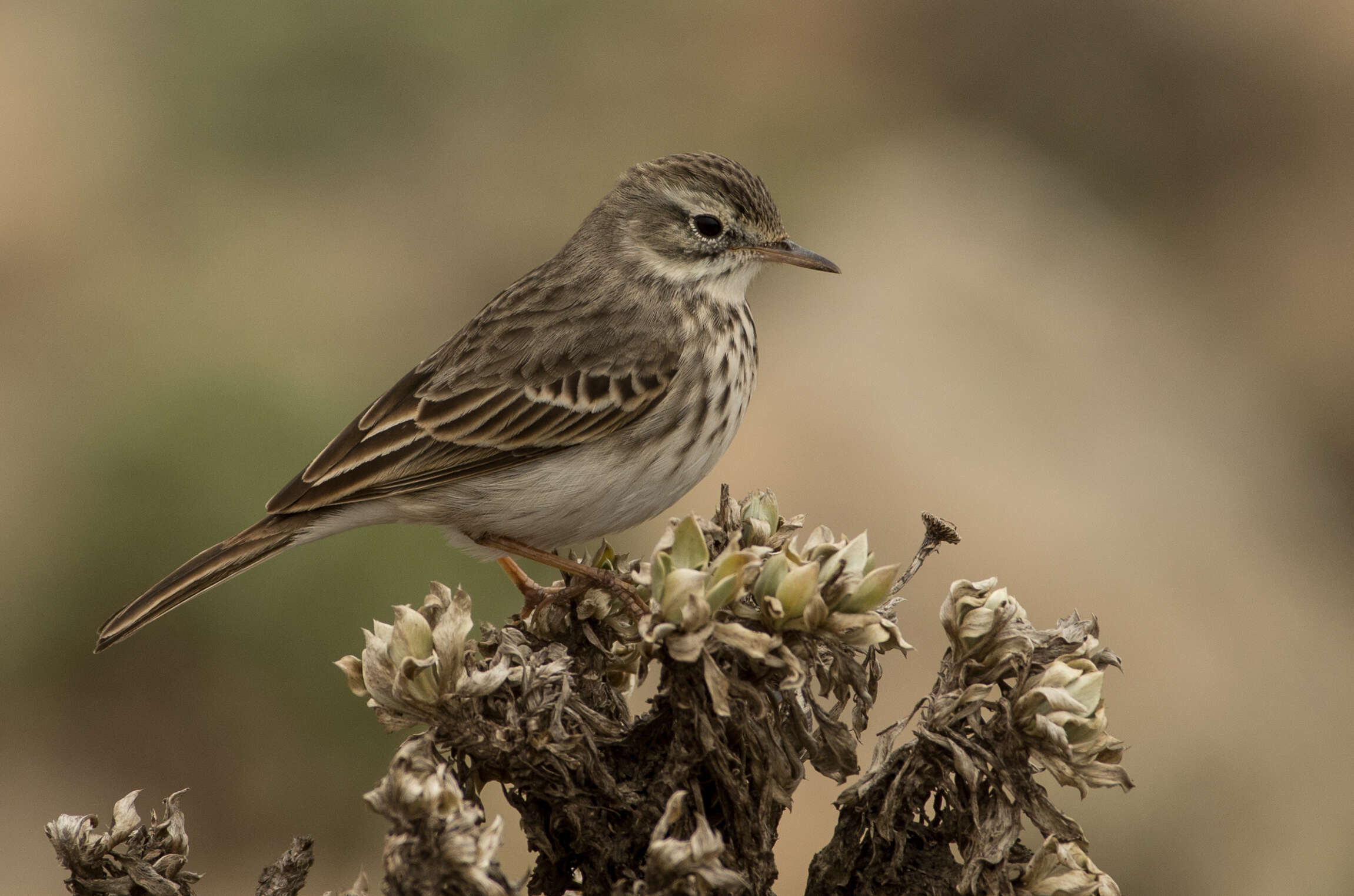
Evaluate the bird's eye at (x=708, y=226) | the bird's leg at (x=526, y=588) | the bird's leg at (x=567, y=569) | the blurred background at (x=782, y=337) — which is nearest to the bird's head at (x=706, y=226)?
the bird's eye at (x=708, y=226)

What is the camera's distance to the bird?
14.0ft

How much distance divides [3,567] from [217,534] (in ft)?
4.21

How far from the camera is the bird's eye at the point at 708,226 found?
15.7 feet

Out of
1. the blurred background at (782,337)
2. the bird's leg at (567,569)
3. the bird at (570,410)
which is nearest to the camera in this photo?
the bird's leg at (567,569)

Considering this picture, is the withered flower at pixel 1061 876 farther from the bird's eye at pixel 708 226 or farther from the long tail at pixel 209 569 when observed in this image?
the bird's eye at pixel 708 226

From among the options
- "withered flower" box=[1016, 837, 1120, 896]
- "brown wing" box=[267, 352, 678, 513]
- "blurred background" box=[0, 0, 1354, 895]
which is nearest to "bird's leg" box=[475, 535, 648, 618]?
"brown wing" box=[267, 352, 678, 513]

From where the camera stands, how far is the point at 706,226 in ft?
15.8

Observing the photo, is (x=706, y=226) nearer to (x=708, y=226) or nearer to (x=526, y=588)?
(x=708, y=226)

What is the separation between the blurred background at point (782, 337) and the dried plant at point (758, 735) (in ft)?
14.3

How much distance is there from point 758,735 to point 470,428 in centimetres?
241

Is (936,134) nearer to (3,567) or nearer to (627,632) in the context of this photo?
(3,567)

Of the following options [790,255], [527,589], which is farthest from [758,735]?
[790,255]

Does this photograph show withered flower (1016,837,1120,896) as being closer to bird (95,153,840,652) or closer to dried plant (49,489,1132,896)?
dried plant (49,489,1132,896)

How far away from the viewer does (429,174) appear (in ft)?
39.6
